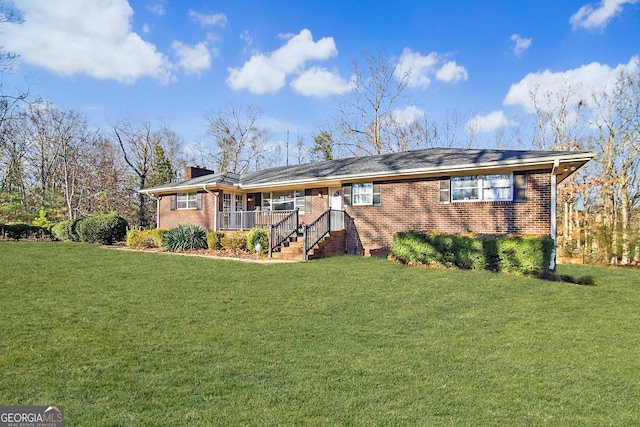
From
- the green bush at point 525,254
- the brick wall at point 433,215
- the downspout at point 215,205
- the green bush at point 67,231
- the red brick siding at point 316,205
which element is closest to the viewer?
the green bush at point 525,254

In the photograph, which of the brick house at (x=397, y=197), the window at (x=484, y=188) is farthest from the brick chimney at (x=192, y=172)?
the window at (x=484, y=188)

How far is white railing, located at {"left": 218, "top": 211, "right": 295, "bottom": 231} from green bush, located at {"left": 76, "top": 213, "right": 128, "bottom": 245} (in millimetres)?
5406

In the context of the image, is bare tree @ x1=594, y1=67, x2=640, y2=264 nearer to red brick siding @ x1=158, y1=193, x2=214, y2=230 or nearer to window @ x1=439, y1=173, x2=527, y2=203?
window @ x1=439, y1=173, x2=527, y2=203

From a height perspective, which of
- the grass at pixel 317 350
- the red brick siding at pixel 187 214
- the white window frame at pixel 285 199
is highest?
the white window frame at pixel 285 199

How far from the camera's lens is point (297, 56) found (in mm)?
19859

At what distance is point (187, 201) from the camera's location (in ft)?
61.6

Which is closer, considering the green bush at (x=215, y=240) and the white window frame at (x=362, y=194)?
the white window frame at (x=362, y=194)

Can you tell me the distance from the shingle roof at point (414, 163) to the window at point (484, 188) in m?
0.57

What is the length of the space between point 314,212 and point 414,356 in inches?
466

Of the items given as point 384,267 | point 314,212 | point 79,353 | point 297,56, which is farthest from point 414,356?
point 297,56

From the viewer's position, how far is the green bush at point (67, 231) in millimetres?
19344

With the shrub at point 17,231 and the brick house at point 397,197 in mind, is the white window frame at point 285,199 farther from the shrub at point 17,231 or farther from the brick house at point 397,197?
the shrub at point 17,231

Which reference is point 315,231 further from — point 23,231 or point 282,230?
point 23,231

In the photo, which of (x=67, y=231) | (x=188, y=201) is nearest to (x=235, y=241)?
(x=188, y=201)
